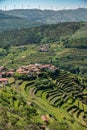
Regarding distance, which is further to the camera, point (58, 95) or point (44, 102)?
point (58, 95)

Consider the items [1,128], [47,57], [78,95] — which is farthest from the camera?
[47,57]

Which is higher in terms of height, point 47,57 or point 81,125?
point 81,125

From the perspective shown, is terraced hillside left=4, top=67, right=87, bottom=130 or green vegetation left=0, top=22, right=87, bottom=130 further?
terraced hillside left=4, top=67, right=87, bottom=130

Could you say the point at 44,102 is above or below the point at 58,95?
above

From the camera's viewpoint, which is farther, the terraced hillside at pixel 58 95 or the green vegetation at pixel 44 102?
the terraced hillside at pixel 58 95

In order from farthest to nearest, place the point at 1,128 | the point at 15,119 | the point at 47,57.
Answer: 1. the point at 47,57
2. the point at 15,119
3. the point at 1,128

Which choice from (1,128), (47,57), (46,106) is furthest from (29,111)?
(47,57)

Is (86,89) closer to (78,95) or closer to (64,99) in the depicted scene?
(78,95)

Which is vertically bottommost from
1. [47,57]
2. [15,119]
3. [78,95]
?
[47,57]
